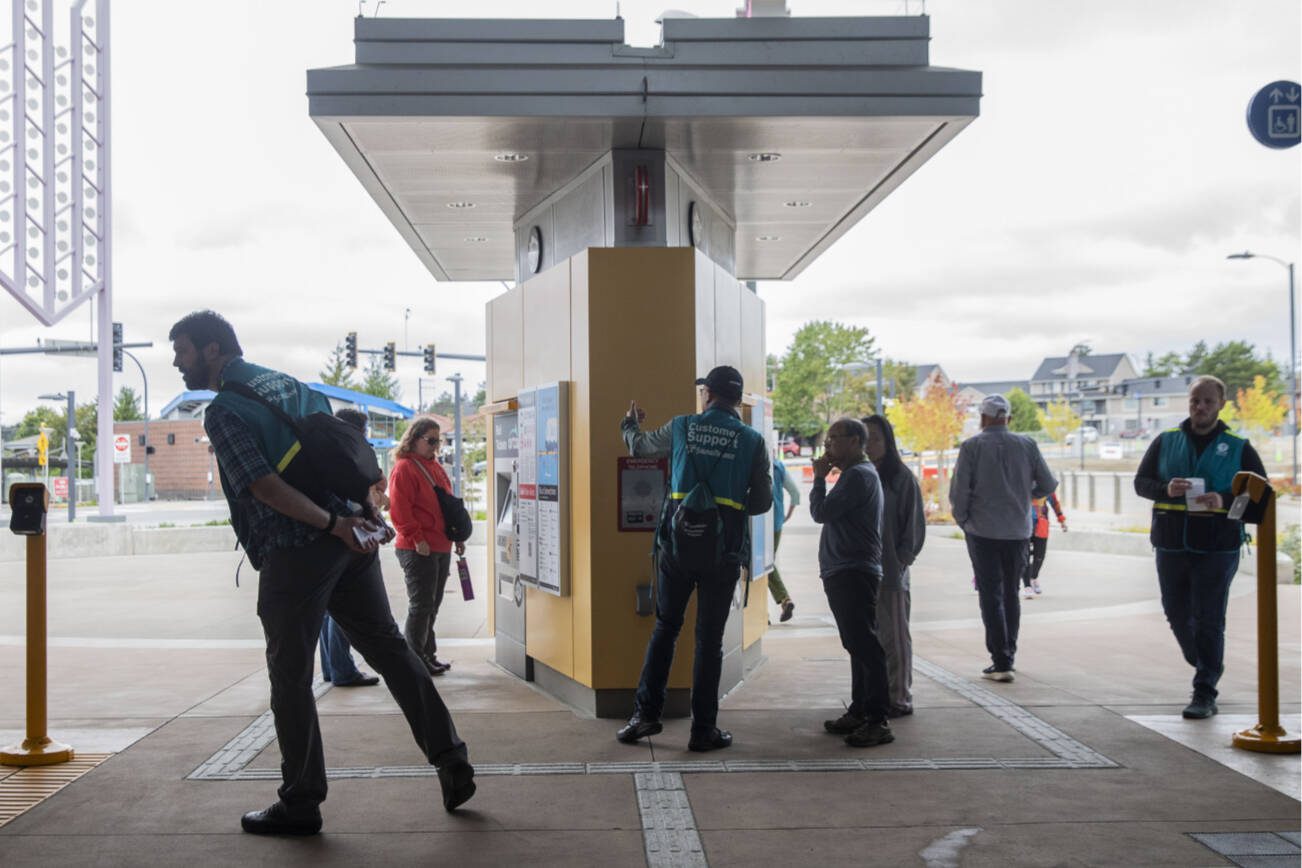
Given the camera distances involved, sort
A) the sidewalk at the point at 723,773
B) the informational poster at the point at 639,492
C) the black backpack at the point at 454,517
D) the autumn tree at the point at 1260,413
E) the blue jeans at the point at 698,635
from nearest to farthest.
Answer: the sidewalk at the point at 723,773 → the blue jeans at the point at 698,635 → the informational poster at the point at 639,492 → the black backpack at the point at 454,517 → the autumn tree at the point at 1260,413

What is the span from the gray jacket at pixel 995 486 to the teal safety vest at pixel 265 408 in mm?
4577

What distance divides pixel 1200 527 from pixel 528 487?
393 centimetres

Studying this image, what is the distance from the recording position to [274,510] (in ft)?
15.2

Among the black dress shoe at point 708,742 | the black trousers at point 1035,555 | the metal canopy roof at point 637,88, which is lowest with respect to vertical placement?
the black dress shoe at point 708,742

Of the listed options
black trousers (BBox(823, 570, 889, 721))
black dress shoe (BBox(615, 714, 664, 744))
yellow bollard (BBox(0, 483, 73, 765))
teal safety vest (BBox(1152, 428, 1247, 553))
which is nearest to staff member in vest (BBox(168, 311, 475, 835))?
black dress shoe (BBox(615, 714, 664, 744))

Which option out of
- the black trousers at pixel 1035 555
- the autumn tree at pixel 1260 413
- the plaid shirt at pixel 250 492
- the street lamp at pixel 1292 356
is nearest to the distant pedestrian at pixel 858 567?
the plaid shirt at pixel 250 492

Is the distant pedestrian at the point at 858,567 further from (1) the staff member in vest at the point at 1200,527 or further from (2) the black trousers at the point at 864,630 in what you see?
(1) the staff member in vest at the point at 1200,527

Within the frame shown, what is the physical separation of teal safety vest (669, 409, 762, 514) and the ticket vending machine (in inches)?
83.8

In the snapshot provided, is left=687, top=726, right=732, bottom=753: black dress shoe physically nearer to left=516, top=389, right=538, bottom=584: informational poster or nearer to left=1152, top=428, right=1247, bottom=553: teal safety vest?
left=516, top=389, right=538, bottom=584: informational poster

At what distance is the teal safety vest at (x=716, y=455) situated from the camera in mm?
5934

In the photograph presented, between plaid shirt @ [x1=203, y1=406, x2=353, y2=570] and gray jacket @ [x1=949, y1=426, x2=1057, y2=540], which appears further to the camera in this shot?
gray jacket @ [x1=949, y1=426, x2=1057, y2=540]

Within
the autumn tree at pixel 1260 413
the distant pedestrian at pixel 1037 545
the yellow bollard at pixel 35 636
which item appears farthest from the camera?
the autumn tree at pixel 1260 413

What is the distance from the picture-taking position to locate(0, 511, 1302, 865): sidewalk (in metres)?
4.44

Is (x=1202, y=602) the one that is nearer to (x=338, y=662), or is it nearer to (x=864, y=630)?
(x=864, y=630)
